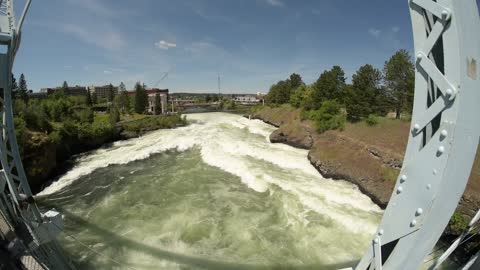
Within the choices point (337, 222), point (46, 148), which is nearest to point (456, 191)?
point (337, 222)

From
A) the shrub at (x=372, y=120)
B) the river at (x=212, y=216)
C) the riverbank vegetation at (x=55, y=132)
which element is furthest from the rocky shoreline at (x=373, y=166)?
the riverbank vegetation at (x=55, y=132)

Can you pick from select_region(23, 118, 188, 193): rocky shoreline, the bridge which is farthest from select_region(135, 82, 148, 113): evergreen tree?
the bridge

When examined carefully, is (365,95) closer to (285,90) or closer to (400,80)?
(400,80)

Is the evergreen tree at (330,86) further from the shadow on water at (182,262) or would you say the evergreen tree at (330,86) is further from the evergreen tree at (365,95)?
the shadow on water at (182,262)

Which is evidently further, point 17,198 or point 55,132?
point 55,132

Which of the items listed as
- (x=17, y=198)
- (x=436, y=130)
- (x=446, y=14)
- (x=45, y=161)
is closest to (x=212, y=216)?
(x=17, y=198)

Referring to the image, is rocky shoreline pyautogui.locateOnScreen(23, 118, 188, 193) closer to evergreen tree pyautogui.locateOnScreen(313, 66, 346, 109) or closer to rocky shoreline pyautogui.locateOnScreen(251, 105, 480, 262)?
rocky shoreline pyautogui.locateOnScreen(251, 105, 480, 262)

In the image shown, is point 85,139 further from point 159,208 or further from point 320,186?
point 320,186
